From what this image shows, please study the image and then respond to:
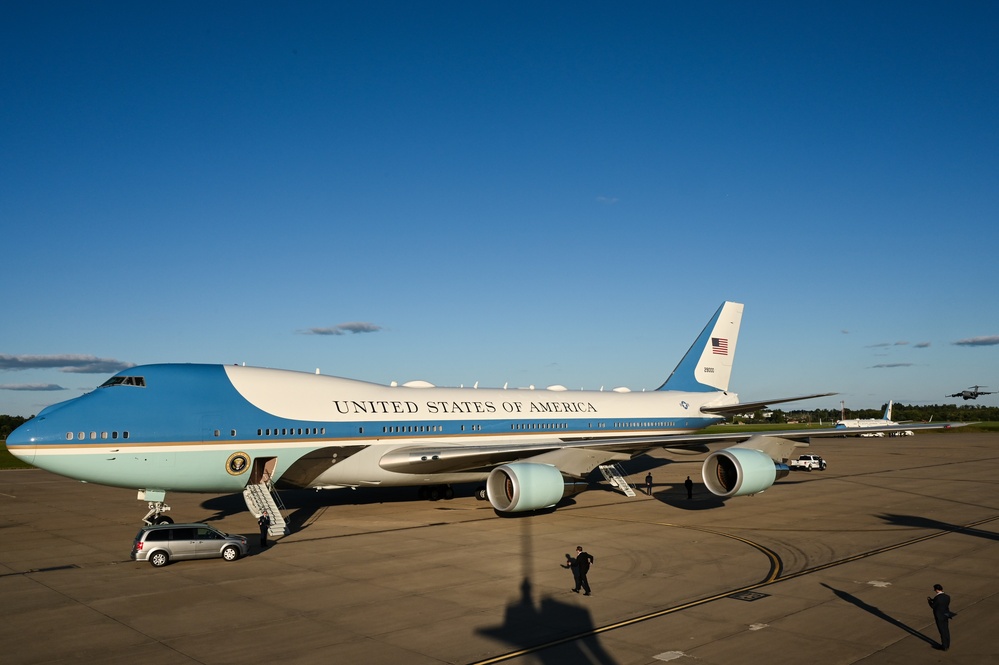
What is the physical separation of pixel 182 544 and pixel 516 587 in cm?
966

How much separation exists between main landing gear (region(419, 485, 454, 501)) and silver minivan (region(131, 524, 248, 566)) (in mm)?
13281

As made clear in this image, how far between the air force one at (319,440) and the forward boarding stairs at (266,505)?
7 centimetres

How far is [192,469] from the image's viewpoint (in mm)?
23766

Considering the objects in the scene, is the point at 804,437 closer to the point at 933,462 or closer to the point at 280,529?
the point at 280,529

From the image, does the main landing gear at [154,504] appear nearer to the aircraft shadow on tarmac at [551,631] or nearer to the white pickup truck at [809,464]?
the aircraft shadow on tarmac at [551,631]

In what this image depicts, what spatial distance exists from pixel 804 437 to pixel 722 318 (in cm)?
1611

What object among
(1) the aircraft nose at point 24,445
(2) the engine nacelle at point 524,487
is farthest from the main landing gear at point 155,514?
(2) the engine nacelle at point 524,487

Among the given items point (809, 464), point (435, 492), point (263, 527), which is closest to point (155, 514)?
point (263, 527)

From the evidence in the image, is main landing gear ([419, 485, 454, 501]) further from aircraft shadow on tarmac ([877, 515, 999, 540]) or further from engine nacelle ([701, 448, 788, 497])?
aircraft shadow on tarmac ([877, 515, 999, 540])

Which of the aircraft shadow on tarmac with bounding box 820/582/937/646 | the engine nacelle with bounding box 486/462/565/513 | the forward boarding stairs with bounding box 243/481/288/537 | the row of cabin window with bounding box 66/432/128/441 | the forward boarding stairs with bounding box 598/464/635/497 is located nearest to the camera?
the aircraft shadow on tarmac with bounding box 820/582/937/646

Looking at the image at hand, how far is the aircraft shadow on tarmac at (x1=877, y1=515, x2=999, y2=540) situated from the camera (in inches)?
935

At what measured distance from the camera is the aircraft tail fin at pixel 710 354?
4381 centimetres

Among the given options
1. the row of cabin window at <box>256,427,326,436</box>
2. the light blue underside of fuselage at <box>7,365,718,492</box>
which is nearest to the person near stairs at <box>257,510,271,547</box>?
the light blue underside of fuselage at <box>7,365,718,492</box>

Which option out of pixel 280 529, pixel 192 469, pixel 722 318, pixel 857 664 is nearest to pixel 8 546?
pixel 192 469
